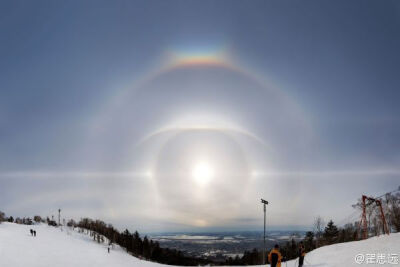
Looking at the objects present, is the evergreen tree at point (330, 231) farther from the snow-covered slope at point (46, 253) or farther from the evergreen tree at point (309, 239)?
the snow-covered slope at point (46, 253)

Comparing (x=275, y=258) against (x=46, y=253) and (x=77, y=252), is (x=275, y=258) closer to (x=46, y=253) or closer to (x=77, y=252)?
(x=46, y=253)

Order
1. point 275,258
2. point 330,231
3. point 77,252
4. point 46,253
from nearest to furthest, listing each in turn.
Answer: point 275,258 < point 46,253 < point 77,252 < point 330,231

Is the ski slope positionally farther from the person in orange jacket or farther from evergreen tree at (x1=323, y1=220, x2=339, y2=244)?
evergreen tree at (x1=323, y1=220, x2=339, y2=244)

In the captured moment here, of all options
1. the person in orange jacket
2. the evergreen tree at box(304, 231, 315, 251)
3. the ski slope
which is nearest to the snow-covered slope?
the ski slope

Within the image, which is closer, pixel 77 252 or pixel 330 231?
pixel 77 252

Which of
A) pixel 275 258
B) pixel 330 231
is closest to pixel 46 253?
pixel 275 258

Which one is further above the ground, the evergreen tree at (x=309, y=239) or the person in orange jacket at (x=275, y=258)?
the person in orange jacket at (x=275, y=258)

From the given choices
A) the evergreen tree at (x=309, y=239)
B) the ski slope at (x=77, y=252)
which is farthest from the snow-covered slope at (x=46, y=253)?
the evergreen tree at (x=309, y=239)

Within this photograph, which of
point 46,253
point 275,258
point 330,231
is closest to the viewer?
point 275,258
